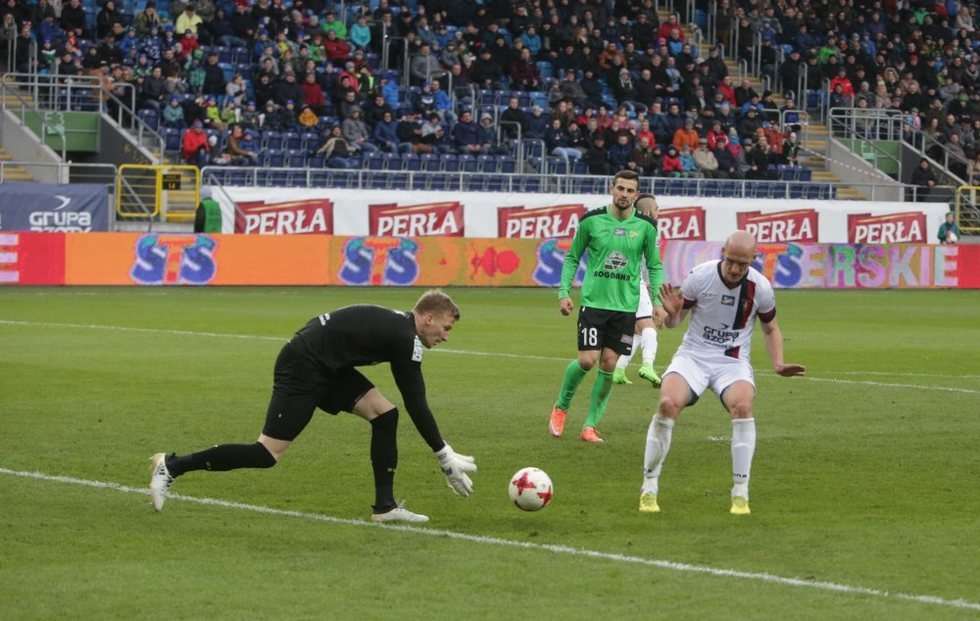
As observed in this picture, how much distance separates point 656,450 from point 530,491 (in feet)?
3.29

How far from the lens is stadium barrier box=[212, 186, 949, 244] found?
4075cm

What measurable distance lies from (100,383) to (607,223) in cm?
622

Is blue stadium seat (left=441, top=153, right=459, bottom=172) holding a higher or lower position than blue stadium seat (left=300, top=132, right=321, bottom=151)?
lower

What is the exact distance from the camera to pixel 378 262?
3844cm

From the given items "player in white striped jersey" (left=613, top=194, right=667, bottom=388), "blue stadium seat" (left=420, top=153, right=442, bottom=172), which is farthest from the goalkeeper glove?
"blue stadium seat" (left=420, top=153, right=442, bottom=172)

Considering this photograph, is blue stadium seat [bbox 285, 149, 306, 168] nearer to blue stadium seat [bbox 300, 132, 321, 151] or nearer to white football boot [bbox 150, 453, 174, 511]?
blue stadium seat [bbox 300, 132, 321, 151]

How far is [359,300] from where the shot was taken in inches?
1325

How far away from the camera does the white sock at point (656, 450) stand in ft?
35.8

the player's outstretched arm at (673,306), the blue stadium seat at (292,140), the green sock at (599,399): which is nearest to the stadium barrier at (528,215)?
the blue stadium seat at (292,140)

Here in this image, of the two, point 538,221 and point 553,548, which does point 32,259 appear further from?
point 553,548

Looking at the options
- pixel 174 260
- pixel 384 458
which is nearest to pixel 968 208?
pixel 174 260

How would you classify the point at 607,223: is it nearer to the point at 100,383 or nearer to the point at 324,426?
the point at 324,426

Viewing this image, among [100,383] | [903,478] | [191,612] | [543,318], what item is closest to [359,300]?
[543,318]

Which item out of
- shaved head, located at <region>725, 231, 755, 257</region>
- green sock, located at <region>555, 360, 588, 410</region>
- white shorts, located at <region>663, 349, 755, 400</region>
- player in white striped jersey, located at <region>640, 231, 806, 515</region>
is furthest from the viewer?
green sock, located at <region>555, 360, 588, 410</region>
